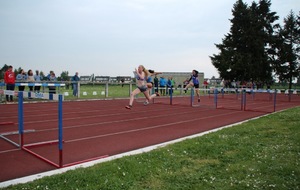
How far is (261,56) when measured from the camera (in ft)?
132

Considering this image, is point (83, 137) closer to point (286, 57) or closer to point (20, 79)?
point (20, 79)

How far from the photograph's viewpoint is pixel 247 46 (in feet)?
133

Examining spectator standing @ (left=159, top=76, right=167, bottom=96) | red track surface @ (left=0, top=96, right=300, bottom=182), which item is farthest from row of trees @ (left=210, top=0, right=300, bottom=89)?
red track surface @ (left=0, top=96, right=300, bottom=182)

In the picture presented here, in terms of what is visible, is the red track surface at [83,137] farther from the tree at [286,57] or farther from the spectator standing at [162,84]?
the tree at [286,57]

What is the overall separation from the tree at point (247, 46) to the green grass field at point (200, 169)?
34.9 meters

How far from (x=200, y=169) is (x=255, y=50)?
39290mm

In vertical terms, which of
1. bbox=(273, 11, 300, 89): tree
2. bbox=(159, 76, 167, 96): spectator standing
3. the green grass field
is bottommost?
the green grass field

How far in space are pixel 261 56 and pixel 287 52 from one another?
14.0ft

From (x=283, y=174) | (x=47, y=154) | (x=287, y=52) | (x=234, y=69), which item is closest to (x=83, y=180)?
(x=47, y=154)

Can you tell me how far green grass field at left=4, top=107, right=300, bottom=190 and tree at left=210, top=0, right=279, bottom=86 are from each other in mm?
34893

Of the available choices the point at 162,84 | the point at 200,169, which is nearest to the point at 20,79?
the point at 162,84

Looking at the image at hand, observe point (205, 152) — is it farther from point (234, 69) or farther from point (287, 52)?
point (287, 52)

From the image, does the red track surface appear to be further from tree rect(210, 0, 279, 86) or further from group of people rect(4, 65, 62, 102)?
tree rect(210, 0, 279, 86)

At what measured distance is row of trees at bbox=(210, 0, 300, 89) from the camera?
129ft
